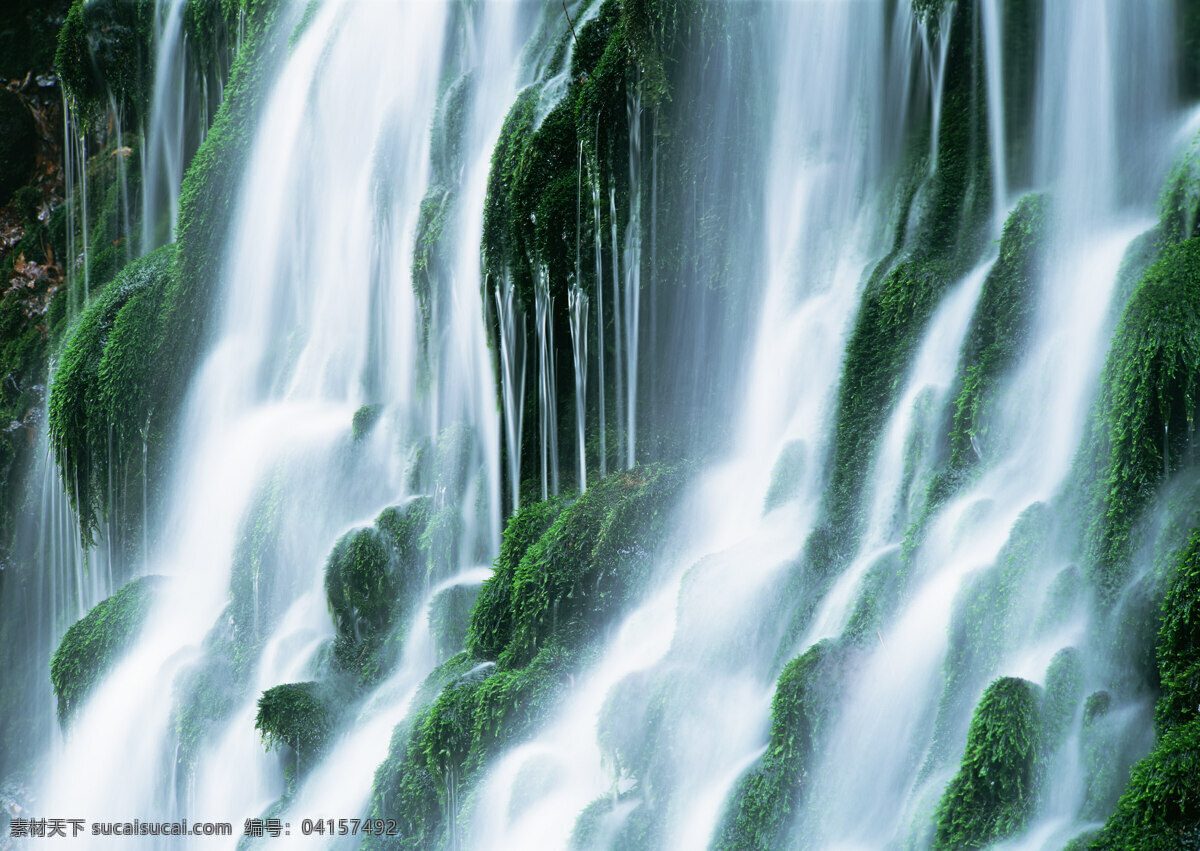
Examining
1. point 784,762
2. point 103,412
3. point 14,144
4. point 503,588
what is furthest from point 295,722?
point 14,144

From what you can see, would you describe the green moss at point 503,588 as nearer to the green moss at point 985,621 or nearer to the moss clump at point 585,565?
the moss clump at point 585,565

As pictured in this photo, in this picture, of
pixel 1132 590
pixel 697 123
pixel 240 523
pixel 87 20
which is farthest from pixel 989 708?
pixel 87 20

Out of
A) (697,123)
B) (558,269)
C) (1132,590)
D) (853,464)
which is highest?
(697,123)

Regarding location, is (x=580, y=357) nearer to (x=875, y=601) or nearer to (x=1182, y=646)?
(x=875, y=601)

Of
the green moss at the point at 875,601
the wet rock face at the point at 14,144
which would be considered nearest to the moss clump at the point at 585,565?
the green moss at the point at 875,601

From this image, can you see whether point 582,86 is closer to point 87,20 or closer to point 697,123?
point 697,123

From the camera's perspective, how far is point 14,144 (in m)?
12.0

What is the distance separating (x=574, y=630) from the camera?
22.5 feet

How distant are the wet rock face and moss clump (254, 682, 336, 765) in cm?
743

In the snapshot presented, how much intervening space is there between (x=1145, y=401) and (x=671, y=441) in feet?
11.0

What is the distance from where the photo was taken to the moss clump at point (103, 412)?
378 inches

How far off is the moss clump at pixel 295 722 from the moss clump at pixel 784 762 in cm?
283

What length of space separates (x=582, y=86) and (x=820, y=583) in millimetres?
3757

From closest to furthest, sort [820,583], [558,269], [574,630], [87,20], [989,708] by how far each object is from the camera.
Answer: [989,708], [820,583], [574,630], [558,269], [87,20]
